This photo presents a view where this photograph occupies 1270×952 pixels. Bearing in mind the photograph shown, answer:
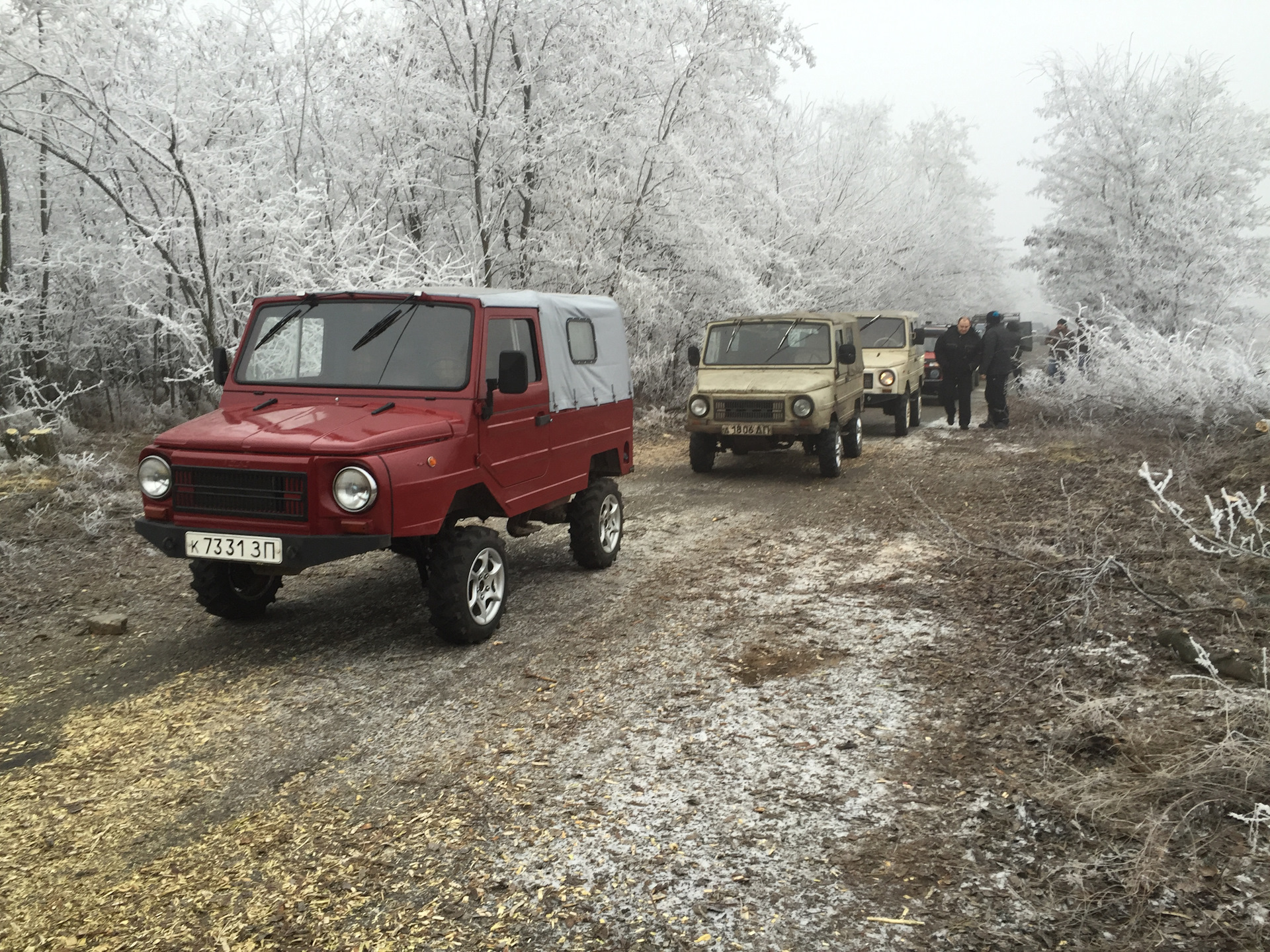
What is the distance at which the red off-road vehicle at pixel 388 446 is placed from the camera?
15.6 ft

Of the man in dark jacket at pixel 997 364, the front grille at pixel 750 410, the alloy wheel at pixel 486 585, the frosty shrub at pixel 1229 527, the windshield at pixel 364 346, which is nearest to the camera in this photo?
the frosty shrub at pixel 1229 527

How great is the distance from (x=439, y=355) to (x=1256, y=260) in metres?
25.3

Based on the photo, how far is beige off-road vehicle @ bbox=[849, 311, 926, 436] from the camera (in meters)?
15.1

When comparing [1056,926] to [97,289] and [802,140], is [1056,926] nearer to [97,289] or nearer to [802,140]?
[97,289]

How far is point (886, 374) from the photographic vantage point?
1510 centimetres

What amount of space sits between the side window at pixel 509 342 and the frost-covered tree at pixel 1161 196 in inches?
831

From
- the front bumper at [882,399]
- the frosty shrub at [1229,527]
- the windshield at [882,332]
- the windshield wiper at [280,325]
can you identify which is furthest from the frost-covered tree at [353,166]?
the frosty shrub at [1229,527]

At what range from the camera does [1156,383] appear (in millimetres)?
12547

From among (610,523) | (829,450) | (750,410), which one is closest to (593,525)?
(610,523)

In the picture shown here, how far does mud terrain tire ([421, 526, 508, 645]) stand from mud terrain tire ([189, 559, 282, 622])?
128cm

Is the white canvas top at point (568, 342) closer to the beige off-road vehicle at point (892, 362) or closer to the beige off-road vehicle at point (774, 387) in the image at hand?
the beige off-road vehicle at point (774, 387)

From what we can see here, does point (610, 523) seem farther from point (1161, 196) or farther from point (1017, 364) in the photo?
point (1161, 196)

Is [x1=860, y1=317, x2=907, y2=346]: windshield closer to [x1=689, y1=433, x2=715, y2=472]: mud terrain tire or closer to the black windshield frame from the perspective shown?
the black windshield frame

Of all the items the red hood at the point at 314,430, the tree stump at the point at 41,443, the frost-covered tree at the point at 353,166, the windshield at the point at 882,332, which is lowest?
the tree stump at the point at 41,443
